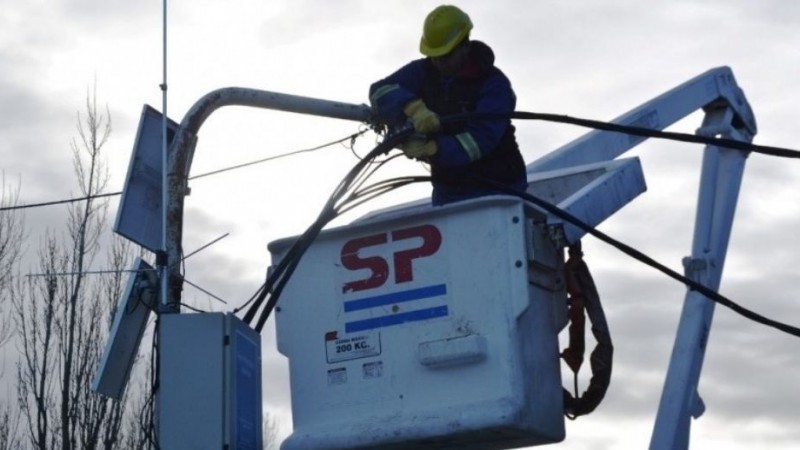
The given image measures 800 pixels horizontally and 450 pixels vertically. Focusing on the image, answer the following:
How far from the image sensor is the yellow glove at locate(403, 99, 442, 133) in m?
6.05

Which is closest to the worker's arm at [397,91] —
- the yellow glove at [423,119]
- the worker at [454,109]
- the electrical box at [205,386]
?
the worker at [454,109]

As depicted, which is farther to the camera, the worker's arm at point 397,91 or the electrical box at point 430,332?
the worker's arm at point 397,91

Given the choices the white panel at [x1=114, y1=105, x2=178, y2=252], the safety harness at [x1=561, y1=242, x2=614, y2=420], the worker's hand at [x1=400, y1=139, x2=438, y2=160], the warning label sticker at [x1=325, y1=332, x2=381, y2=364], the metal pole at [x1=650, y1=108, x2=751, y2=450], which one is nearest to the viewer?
the warning label sticker at [x1=325, y1=332, x2=381, y2=364]

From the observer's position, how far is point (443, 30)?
6469mm

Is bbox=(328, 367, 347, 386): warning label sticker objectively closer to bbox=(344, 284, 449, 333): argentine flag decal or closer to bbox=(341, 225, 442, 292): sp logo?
bbox=(344, 284, 449, 333): argentine flag decal

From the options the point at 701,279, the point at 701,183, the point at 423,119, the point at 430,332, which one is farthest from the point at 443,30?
the point at 701,183

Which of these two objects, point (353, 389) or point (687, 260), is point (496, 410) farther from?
point (687, 260)

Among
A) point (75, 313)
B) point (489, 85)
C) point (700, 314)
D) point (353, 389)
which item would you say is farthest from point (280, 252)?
point (75, 313)

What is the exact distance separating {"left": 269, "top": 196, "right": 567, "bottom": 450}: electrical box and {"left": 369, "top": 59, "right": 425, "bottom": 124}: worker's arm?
2.37 feet

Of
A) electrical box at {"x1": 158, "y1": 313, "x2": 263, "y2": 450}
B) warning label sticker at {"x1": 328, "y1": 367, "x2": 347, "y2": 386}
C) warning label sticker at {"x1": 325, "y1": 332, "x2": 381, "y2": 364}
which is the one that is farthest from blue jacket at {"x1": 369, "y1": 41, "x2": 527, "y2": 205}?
electrical box at {"x1": 158, "y1": 313, "x2": 263, "y2": 450}

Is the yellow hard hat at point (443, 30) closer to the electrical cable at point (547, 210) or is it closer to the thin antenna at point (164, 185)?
the electrical cable at point (547, 210)

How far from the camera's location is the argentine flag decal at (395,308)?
5613mm

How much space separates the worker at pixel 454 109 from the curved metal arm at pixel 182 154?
472mm

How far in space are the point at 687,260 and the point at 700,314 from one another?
51 cm
